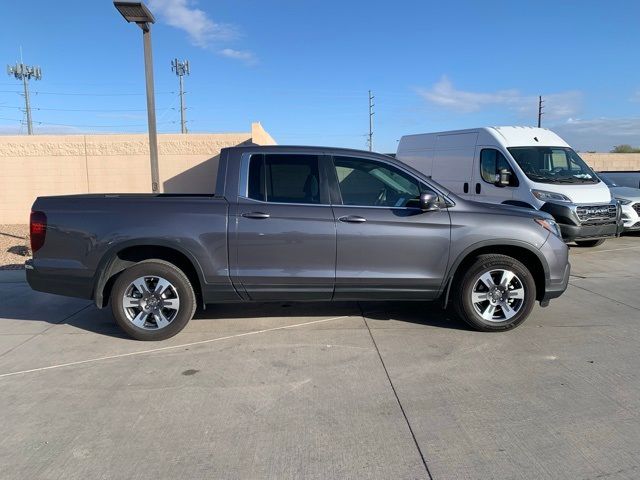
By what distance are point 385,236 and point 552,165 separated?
6.59 m

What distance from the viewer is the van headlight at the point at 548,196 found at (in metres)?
9.06

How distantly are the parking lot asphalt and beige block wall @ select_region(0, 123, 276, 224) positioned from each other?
10770 millimetres

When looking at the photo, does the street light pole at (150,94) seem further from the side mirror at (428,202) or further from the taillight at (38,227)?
the side mirror at (428,202)

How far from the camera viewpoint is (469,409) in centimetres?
357

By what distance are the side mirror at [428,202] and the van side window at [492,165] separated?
5.51 m

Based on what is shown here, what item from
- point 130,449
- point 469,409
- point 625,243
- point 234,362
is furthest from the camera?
point 625,243

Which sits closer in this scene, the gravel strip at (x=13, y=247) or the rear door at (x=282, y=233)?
the rear door at (x=282, y=233)

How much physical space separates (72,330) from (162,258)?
1437 mm

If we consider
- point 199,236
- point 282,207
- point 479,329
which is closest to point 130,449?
point 199,236

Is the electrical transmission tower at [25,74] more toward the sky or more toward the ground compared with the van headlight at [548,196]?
more toward the sky

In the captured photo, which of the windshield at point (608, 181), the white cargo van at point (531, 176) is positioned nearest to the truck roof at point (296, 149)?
the white cargo van at point (531, 176)

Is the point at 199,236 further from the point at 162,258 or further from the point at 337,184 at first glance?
the point at 337,184

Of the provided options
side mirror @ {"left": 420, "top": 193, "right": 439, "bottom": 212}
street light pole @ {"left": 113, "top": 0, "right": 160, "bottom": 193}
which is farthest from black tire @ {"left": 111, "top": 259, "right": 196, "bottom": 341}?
street light pole @ {"left": 113, "top": 0, "right": 160, "bottom": 193}

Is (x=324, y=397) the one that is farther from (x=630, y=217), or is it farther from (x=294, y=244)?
(x=630, y=217)
